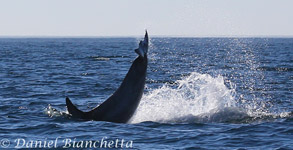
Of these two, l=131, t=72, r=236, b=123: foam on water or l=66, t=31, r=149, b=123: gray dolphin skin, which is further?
l=131, t=72, r=236, b=123: foam on water

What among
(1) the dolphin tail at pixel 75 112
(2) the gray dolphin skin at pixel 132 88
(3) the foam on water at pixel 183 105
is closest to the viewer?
(2) the gray dolphin skin at pixel 132 88

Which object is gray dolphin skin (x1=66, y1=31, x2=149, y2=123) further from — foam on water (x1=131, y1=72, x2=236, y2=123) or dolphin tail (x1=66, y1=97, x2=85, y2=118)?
foam on water (x1=131, y1=72, x2=236, y2=123)

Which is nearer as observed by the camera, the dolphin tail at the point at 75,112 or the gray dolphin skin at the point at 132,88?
the gray dolphin skin at the point at 132,88

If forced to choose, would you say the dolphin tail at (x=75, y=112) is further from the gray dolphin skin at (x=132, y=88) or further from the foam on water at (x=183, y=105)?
the foam on water at (x=183, y=105)

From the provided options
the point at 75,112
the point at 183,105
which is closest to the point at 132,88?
the point at 75,112

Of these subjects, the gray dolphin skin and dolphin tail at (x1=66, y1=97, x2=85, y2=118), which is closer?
the gray dolphin skin

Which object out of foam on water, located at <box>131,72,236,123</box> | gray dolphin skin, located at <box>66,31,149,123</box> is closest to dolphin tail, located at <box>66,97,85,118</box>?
gray dolphin skin, located at <box>66,31,149,123</box>

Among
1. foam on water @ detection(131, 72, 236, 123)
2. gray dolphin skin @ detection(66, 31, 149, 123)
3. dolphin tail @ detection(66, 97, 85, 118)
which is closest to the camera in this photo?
gray dolphin skin @ detection(66, 31, 149, 123)

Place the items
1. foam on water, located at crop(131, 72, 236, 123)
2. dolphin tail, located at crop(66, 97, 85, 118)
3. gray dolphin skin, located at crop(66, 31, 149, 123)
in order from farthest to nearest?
foam on water, located at crop(131, 72, 236, 123)
dolphin tail, located at crop(66, 97, 85, 118)
gray dolphin skin, located at crop(66, 31, 149, 123)

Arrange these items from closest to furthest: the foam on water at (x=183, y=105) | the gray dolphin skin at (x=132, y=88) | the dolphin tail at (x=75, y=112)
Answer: the gray dolphin skin at (x=132, y=88) → the dolphin tail at (x=75, y=112) → the foam on water at (x=183, y=105)

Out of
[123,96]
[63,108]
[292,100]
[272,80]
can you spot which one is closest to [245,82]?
[272,80]

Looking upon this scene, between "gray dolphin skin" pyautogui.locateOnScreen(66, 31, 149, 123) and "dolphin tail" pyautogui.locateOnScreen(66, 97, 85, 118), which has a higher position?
"gray dolphin skin" pyautogui.locateOnScreen(66, 31, 149, 123)

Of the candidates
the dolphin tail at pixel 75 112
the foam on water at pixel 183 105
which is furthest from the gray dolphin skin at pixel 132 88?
the foam on water at pixel 183 105

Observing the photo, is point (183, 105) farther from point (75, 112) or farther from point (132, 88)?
point (75, 112)
